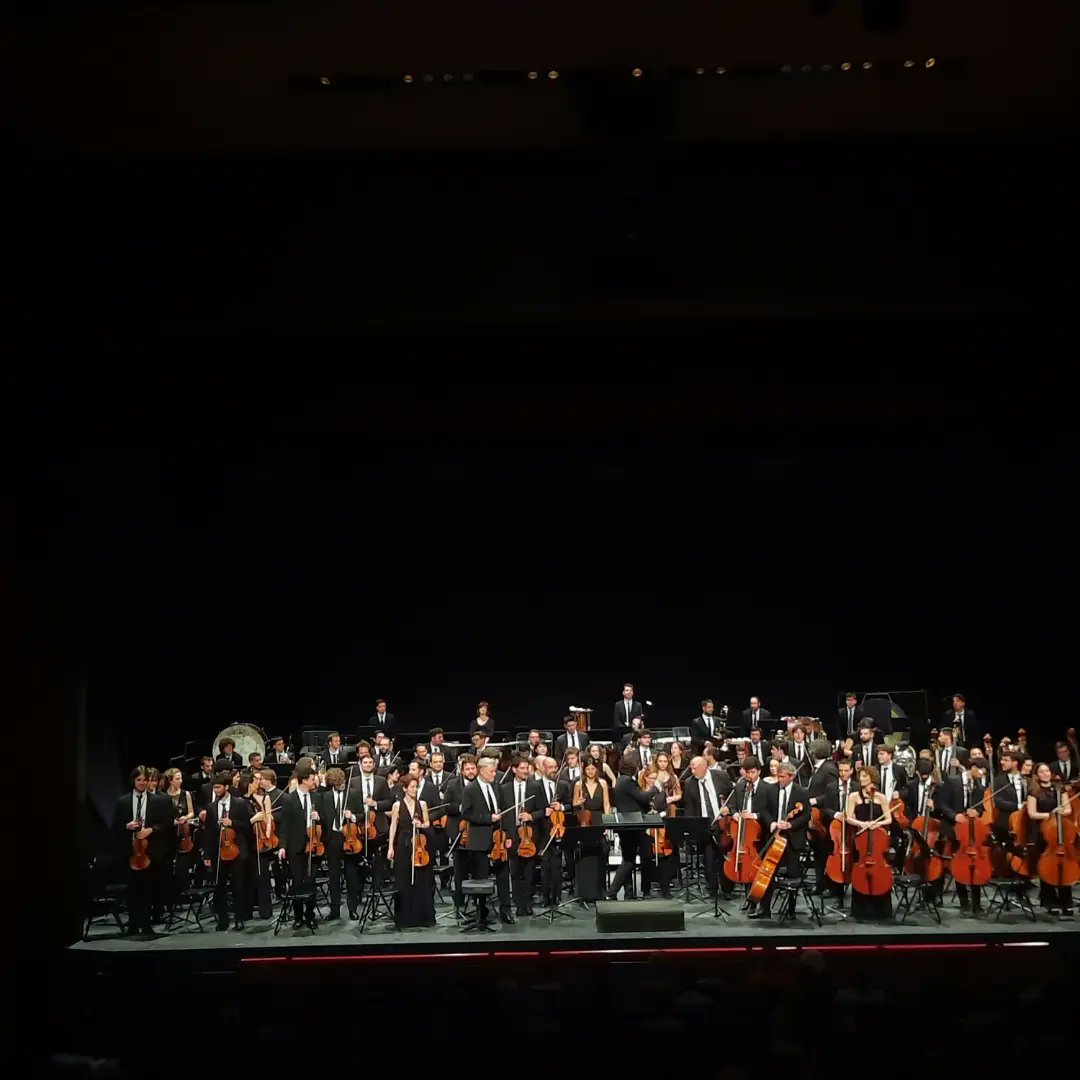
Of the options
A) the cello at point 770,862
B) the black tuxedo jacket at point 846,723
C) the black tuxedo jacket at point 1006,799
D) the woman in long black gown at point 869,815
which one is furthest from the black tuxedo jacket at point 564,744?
the black tuxedo jacket at point 1006,799

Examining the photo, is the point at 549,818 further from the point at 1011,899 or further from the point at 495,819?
the point at 1011,899

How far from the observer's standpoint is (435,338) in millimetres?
7176

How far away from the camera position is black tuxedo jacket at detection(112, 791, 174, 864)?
12.2 m

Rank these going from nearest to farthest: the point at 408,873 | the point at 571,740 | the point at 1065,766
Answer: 1. the point at 408,873
2. the point at 1065,766
3. the point at 571,740

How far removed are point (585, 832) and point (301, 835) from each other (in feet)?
9.29

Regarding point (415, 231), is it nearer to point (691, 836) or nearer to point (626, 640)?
point (691, 836)

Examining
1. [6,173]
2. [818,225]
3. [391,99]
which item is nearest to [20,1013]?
[6,173]

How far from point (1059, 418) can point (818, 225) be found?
77.9 inches

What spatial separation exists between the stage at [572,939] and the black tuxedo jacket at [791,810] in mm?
808

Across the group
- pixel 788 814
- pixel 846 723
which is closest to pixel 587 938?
pixel 788 814

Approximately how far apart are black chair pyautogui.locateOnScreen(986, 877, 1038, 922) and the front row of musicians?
21 centimetres

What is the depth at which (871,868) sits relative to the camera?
1166cm

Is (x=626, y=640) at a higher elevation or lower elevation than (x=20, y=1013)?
higher

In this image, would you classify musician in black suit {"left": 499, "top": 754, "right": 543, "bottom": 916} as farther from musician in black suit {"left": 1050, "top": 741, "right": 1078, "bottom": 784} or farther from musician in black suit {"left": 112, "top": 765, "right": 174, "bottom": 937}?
musician in black suit {"left": 1050, "top": 741, "right": 1078, "bottom": 784}
